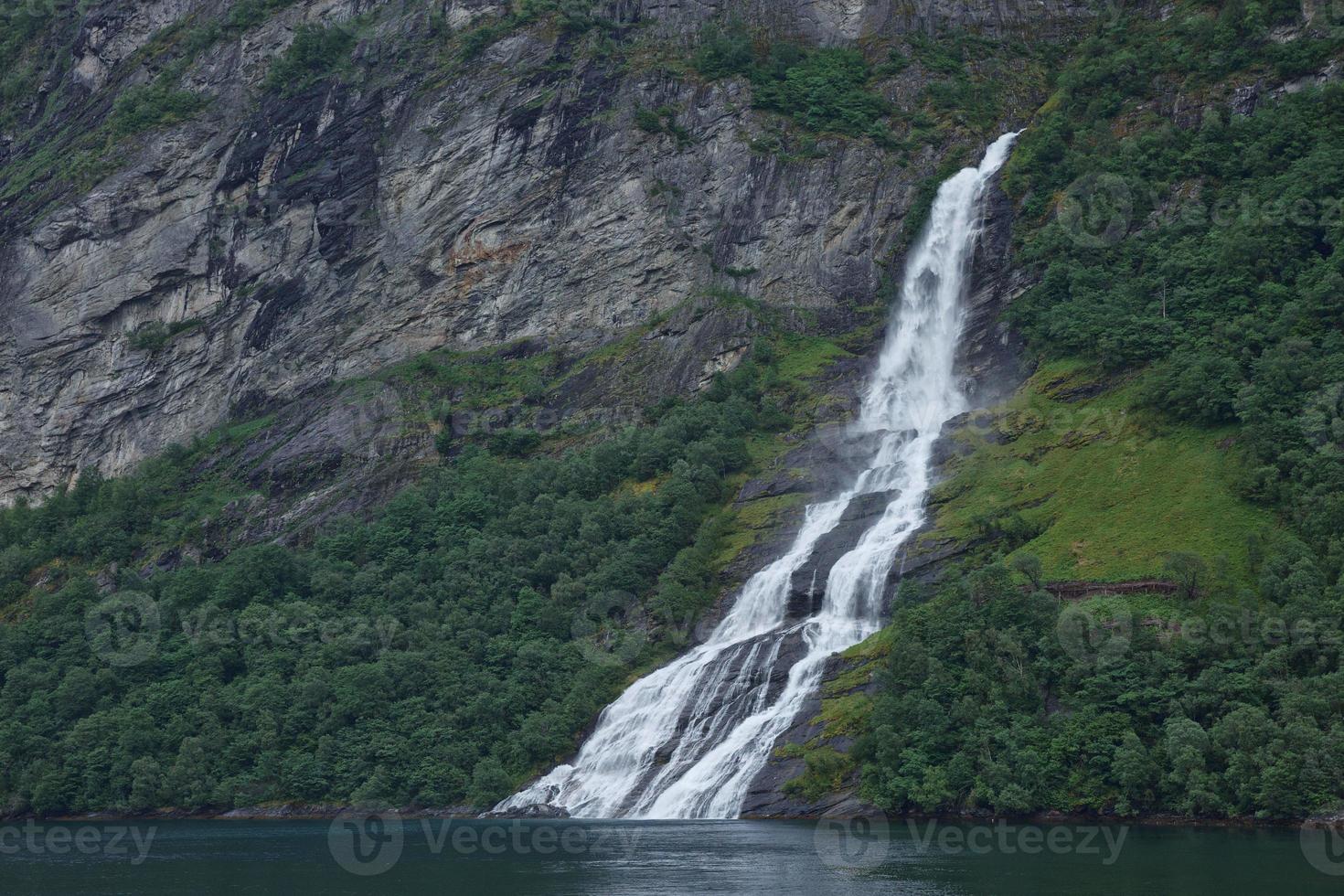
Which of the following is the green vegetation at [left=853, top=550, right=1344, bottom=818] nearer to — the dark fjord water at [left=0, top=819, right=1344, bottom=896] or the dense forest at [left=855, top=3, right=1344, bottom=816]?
the dense forest at [left=855, top=3, right=1344, bottom=816]

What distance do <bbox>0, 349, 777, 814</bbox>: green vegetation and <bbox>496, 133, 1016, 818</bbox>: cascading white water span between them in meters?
2.81

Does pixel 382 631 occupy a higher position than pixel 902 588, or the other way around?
pixel 382 631

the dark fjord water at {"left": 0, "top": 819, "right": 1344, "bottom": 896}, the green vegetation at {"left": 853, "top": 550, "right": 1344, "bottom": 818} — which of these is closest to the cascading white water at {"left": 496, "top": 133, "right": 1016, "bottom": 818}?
the dark fjord water at {"left": 0, "top": 819, "right": 1344, "bottom": 896}

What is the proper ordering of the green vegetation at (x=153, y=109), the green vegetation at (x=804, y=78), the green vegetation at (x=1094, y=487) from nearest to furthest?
the green vegetation at (x=1094, y=487)
the green vegetation at (x=804, y=78)
the green vegetation at (x=153, y=109)

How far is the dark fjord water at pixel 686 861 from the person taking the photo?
43000mm

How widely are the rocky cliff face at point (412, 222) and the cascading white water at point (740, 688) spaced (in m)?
30.5

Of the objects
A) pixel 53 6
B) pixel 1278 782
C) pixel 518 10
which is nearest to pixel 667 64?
pixel 518 10

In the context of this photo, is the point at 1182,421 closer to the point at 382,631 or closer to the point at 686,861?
the point at 686,861

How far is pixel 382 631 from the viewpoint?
89.8 metres

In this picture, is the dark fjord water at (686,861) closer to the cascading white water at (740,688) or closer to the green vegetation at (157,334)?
the cascading white water at (740,688)

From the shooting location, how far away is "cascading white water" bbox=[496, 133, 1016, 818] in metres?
70.9

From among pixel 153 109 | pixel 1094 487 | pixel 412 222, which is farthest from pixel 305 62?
pixel 1094 487

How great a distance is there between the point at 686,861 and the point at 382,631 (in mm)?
44018

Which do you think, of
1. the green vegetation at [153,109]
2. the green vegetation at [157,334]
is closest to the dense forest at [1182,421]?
the green vegetation at [157,334]
